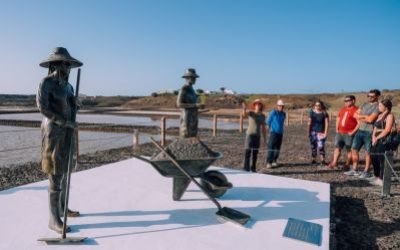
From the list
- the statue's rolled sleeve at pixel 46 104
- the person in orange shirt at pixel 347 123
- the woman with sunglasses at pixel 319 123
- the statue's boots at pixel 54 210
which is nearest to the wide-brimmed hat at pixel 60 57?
the statue's rolled sleeve at pixel 46 104

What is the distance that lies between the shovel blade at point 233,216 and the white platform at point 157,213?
0.09 meters

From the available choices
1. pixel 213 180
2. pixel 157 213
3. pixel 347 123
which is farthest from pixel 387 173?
pixel 157 213

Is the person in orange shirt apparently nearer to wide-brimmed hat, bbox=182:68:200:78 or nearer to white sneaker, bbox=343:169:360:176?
white sneaker, bbox=343:169:360:176

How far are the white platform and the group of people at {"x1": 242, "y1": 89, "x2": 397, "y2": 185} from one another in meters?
1.47

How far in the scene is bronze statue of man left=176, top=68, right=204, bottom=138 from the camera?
190 inches

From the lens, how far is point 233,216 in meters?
4.06

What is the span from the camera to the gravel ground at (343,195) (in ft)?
14.1

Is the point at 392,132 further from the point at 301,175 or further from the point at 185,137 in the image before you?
the point at 185,137

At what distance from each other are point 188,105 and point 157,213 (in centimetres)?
163

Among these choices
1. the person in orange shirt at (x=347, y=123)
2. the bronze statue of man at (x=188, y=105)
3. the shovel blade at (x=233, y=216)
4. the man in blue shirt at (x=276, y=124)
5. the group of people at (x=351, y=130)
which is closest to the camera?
the shovel blade at (x=233, y=216)

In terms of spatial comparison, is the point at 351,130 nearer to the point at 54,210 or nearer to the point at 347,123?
the point at 347,123

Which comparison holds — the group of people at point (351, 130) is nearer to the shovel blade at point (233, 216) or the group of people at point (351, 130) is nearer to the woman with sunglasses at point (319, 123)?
the woman with sunglasses at point (319, 123)

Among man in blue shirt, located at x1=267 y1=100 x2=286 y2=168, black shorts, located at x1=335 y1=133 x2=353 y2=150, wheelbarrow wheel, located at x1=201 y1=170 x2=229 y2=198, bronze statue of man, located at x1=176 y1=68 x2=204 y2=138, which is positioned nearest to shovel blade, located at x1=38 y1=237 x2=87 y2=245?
wheelbarrow wheel, located at x1=201 y1=170 x2=229 y2=198

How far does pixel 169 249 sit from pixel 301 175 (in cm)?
552
